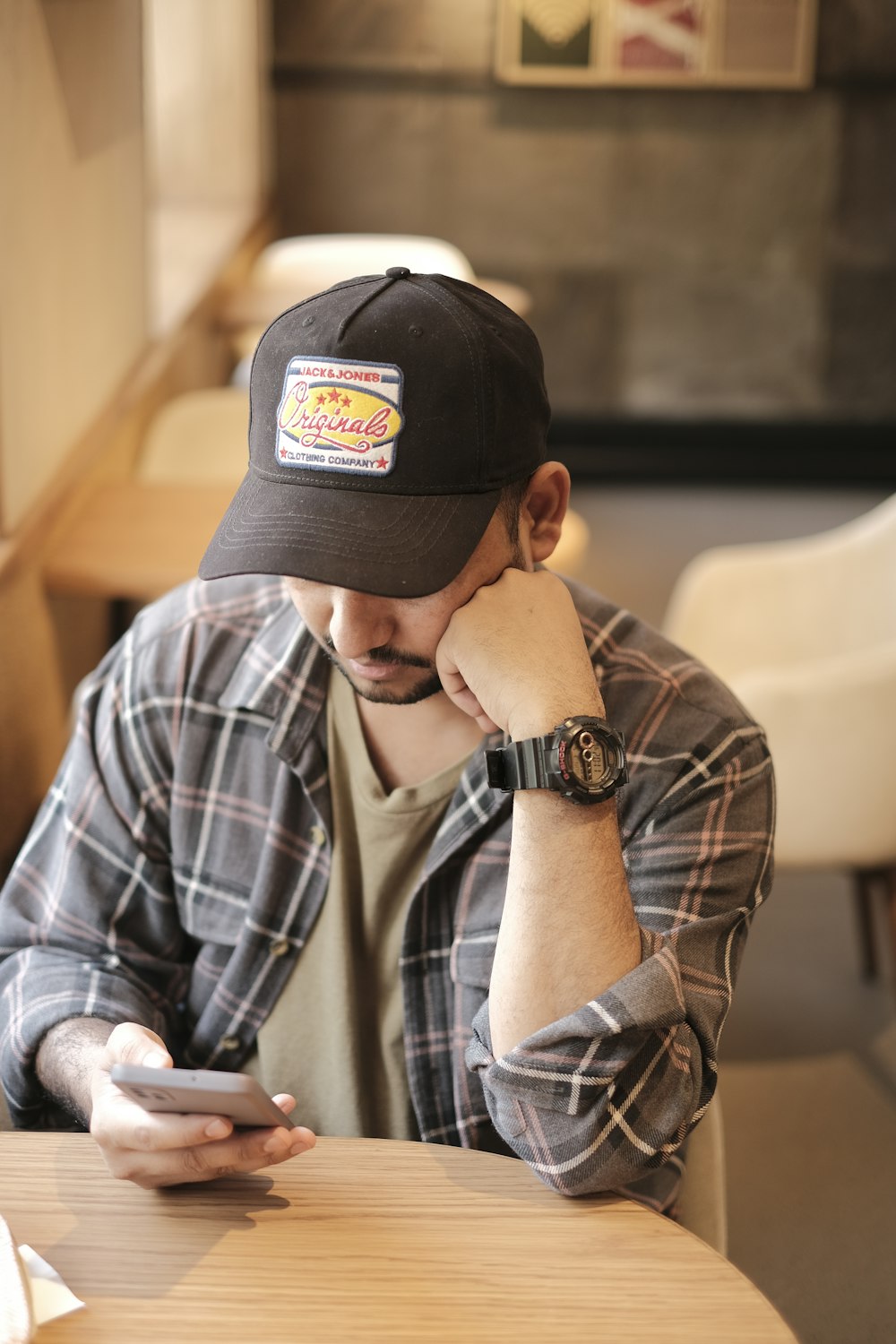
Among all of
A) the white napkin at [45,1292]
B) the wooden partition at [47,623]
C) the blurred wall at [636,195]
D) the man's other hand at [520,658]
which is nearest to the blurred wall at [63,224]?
the wooden partition at [47,623]

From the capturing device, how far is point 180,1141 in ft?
3.39

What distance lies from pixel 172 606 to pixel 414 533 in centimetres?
42

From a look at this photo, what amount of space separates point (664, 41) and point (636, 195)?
0.58 metres

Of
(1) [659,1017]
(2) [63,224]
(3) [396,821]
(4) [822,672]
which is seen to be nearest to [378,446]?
(3) [396,821]

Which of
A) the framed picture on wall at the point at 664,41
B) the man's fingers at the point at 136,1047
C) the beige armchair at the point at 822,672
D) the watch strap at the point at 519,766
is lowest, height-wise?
the beige armchair at the point at 822,672

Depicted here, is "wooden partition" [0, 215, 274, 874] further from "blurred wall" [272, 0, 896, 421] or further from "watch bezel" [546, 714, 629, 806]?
"blurred wall" [272, 0, 896, 421]

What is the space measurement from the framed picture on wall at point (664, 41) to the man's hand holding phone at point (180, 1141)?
17.3ft

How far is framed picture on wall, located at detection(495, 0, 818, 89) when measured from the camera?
5465 mm

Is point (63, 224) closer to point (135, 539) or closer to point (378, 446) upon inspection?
point (135, 539)

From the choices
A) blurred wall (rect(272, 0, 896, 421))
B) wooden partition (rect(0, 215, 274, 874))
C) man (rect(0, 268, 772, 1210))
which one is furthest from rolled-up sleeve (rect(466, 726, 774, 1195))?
blurred wall (rect(272, 0, 896, 421))

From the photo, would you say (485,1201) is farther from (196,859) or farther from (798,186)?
(798,186)

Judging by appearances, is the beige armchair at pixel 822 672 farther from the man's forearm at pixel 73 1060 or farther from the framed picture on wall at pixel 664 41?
the framed picture on wall at pixel 664 41

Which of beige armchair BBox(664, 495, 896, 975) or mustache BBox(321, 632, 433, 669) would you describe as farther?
beige armchair BBox(664, 495, 896, 975)

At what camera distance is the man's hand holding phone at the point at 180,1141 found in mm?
1034
